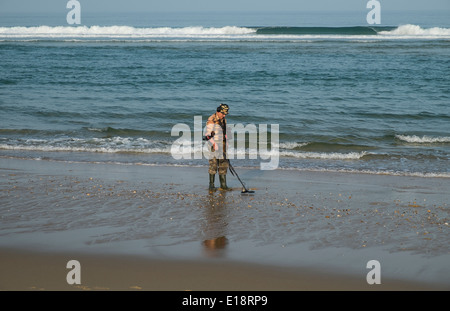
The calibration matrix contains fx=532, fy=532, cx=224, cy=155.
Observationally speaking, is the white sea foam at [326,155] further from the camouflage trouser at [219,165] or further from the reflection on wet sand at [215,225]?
the reflection on wet sand at [215,225]

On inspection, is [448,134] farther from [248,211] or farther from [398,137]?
[248,211]

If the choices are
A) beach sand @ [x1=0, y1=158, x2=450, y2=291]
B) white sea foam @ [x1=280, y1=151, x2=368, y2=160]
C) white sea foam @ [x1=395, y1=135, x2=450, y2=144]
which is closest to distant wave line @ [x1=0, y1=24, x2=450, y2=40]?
white sea foam @ [x1=395, y1=135, x2=450, y2=144]

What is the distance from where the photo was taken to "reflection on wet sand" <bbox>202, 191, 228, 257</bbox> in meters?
6.56

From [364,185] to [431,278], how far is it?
166 inches

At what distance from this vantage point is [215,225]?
748 centimetres

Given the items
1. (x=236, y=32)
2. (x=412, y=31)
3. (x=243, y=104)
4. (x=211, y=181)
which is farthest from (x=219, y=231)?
(x=412, y=31)

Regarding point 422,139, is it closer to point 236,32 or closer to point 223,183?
point 223,183

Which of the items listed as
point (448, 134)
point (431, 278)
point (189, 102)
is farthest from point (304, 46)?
point (431, 278)

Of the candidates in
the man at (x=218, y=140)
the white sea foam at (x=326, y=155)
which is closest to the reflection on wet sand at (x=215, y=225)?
the man at (x=218, y=140)

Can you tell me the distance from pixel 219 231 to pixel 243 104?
12211 millimetres

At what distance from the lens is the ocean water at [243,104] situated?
41.5 feet

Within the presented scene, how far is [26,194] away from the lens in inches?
345

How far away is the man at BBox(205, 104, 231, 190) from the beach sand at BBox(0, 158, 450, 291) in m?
0.40

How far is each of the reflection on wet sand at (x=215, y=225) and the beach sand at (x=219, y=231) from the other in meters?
0.02
